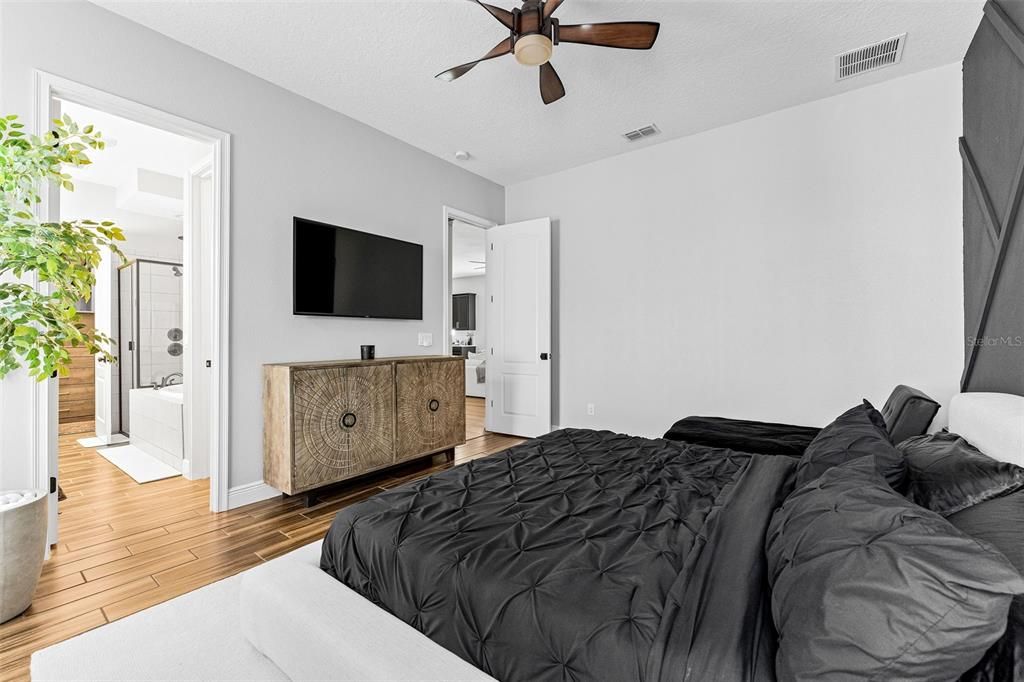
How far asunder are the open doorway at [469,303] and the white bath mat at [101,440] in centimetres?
364

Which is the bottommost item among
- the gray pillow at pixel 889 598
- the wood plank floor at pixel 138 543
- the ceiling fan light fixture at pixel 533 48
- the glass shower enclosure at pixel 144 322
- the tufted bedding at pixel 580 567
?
the wood plank floor at pixel 138 543

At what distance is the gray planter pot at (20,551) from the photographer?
5.72ft

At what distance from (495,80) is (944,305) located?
3.38 metres

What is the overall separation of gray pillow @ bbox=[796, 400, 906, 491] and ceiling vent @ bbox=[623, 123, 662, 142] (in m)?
2.98

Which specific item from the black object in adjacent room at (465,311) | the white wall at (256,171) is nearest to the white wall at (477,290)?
the black object in adjacent room at (465,311)

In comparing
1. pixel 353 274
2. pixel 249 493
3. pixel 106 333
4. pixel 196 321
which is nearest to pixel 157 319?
pixel 106 333

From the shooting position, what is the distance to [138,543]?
243cm

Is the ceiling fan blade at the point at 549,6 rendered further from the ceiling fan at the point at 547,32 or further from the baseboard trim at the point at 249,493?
the baseboard trim at the point at 249,493

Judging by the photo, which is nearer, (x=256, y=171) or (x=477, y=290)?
(x=256, y=171)

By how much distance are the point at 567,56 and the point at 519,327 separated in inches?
106

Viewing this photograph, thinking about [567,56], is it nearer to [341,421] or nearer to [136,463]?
[341,421]

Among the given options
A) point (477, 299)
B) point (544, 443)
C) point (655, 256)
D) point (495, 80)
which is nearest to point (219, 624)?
point (544, 443)

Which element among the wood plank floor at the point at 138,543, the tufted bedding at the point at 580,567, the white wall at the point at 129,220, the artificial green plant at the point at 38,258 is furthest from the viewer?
the white wall at the point at 129,220

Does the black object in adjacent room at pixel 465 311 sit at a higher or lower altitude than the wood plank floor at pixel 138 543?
higher
